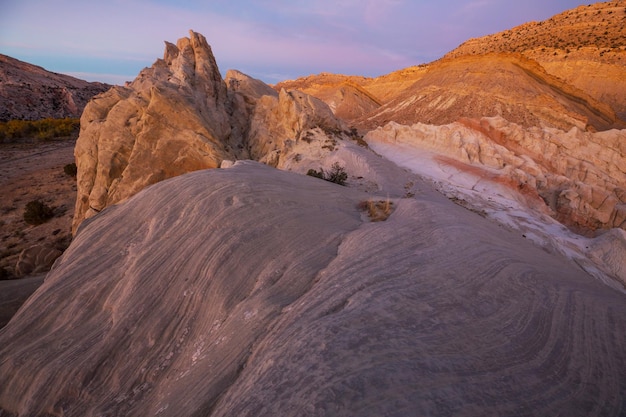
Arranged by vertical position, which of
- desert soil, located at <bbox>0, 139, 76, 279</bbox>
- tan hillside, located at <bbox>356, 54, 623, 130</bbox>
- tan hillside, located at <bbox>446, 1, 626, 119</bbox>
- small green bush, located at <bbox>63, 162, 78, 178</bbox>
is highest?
tan hillside, located at <bbox>446, 1, 626, 119</bbox>

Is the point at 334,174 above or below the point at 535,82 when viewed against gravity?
below

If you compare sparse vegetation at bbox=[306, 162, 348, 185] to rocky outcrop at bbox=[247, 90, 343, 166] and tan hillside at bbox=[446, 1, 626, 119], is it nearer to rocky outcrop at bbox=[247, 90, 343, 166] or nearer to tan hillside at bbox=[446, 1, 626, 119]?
rocky outcrop at bbox=[247, 90, 343, 166]

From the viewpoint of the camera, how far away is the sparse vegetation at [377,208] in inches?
276

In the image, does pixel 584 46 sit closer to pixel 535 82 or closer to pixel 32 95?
pixel 535 82

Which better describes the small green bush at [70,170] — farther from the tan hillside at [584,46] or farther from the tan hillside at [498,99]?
the tan hillside at [584,46]

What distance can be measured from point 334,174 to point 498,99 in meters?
24.6

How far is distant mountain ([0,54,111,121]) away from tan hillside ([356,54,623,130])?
5349 cm

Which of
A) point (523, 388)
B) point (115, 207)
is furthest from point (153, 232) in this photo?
point (523, 388)

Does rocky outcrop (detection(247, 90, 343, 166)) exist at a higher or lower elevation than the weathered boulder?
higher

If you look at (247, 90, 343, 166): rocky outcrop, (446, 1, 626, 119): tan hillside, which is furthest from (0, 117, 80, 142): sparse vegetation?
(446, 1, 626, 119): tan hillside

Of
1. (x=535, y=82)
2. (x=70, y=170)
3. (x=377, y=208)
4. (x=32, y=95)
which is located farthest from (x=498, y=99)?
(x=32, y=95)

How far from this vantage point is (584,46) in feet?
137

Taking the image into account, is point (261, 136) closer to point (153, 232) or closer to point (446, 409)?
point (153, 232)

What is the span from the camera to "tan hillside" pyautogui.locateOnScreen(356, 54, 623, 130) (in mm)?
25562
